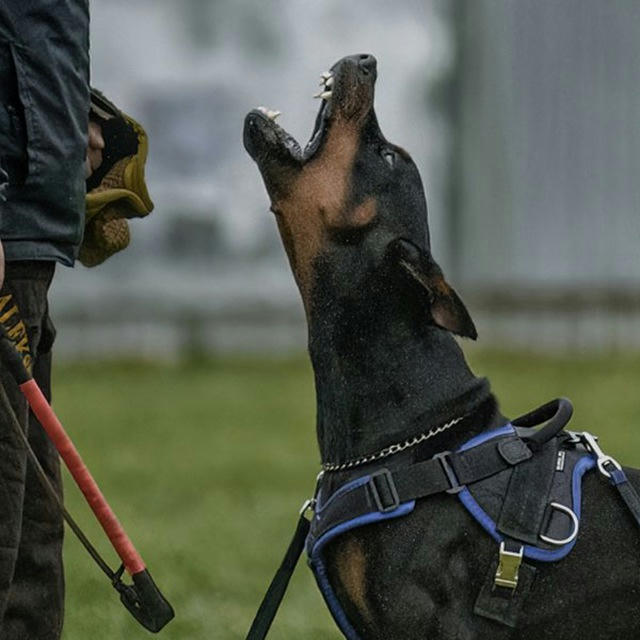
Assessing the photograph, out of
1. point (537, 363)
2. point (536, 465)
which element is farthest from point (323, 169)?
point (537, 363)

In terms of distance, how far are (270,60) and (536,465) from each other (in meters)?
12.1

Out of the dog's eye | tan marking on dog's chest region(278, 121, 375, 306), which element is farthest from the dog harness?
the dog's eye

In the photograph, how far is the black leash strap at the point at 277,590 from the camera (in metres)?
3.64

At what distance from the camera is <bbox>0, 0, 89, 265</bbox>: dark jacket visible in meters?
3.31

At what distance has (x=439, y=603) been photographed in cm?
336

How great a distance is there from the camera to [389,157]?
363cm

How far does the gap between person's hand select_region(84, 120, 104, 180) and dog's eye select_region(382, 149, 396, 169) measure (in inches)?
26.9

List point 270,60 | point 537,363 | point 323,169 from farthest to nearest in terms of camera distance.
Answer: point 270,60
point 537,363
point 323,169

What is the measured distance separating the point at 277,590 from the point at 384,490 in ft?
1.45

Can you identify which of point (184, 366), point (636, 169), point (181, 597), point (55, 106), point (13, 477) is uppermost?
point (55, 106)

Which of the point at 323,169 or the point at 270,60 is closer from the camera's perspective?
the point at 323,169

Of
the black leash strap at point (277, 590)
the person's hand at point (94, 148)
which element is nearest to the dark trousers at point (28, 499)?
the person's hand at point (94, 148)

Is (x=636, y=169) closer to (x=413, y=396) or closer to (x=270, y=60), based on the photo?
(x=270, y=60)

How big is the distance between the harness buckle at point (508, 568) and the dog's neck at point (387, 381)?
294 millimetres
